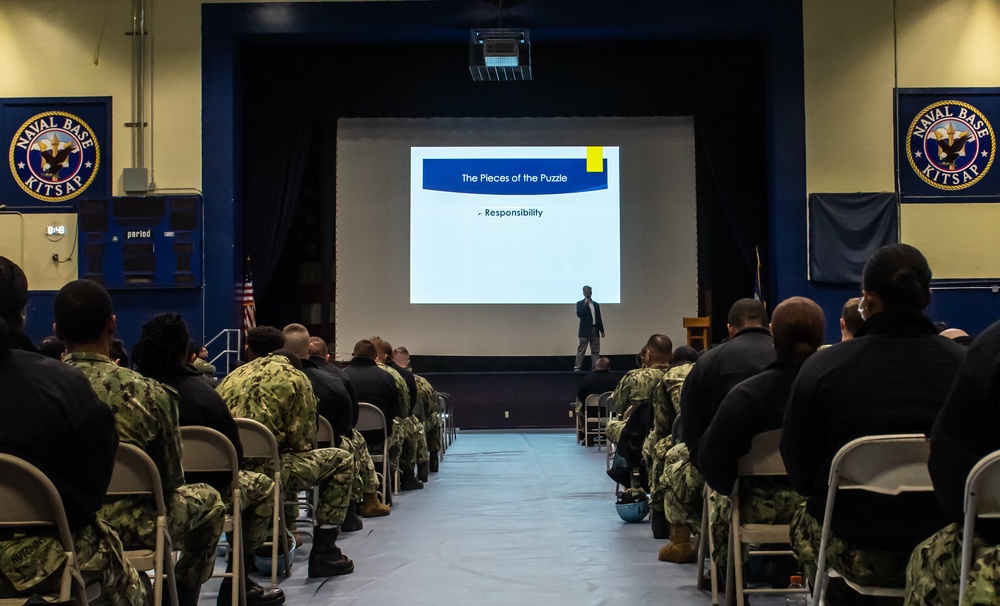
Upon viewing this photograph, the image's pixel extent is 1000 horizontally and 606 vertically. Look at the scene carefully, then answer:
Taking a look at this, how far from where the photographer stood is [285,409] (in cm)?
397

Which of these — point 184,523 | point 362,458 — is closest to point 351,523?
point 362,458

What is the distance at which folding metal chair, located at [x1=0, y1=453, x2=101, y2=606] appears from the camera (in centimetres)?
200

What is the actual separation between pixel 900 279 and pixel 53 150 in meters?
12.4

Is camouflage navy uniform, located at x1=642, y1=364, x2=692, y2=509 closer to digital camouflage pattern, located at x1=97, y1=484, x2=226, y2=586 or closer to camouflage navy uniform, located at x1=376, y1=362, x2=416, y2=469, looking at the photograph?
digital camouflage pattern, located at x1=97, y1=484, x2=226, y2=586

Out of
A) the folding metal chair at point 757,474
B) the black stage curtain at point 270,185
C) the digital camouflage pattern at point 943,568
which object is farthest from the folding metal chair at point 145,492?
the black stage curtain at point 270,185

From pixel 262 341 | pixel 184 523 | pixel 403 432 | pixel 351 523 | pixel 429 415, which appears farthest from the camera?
pixel 429 415

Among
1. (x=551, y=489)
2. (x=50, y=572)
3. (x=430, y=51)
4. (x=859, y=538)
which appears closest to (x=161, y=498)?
(x=50, y=572)

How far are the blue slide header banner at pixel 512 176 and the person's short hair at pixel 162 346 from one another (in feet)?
34.7

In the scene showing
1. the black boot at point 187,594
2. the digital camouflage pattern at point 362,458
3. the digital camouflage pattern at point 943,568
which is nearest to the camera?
the digital camouflage pattern at point 943,568

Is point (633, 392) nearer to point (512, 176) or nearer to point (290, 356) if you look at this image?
point (290, 356)

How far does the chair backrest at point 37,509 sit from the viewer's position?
1.99m

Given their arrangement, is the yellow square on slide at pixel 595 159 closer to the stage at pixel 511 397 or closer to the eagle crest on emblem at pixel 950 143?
the stage at pixel 511 397

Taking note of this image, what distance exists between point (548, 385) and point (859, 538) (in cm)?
1114

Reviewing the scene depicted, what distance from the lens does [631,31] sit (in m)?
13.0
